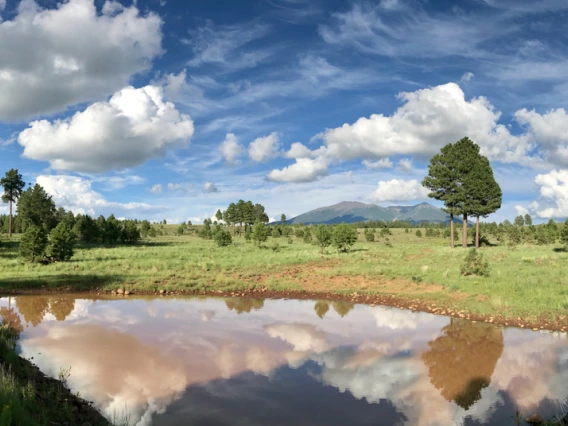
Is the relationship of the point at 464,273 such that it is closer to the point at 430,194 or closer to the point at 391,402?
the point at 391,402

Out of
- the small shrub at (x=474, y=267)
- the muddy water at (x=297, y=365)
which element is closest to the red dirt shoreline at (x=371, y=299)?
the muddy water at (x=297, y=365)

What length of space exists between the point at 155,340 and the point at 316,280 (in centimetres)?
1421

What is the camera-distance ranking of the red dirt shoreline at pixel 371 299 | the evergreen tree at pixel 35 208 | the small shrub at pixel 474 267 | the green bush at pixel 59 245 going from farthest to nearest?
the evergreen tree at pixel 35 208, the green bush at pixel 59 245, the small shrub at pixel 474 267, the red dirt shoreline at pixel 371 299

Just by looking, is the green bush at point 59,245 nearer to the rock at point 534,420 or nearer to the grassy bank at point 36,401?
the grassy bank at point 36,401

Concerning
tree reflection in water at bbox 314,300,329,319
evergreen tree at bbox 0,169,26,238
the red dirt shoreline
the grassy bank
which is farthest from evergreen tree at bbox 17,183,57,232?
the grassy bank

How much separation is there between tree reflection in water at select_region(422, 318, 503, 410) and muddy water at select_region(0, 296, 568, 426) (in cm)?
4

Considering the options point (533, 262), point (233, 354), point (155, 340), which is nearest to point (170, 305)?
point (155, 340)

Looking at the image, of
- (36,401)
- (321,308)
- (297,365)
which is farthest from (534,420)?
(321,308)

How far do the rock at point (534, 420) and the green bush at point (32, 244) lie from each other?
122 ft

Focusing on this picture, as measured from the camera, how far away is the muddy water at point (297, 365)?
9.26 m

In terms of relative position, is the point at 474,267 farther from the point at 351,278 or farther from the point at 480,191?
the point at 480,191

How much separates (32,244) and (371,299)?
29059mm

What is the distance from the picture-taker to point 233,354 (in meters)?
13.5

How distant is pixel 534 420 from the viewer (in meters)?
8.63
